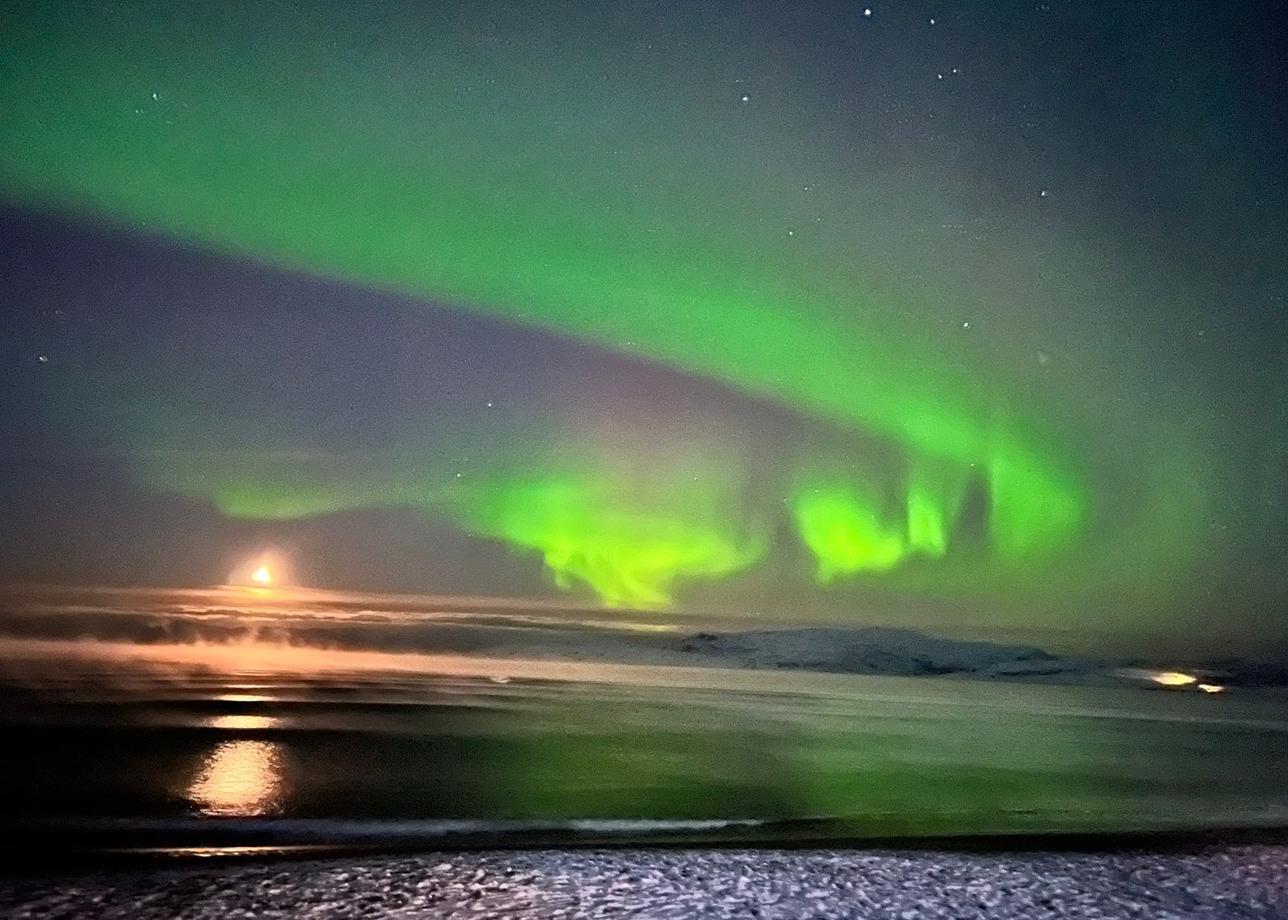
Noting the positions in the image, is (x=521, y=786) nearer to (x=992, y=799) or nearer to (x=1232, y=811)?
(x=992, y=799)

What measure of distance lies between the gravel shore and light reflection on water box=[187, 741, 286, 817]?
0.56m

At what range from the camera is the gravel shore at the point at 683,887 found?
5.11 ft

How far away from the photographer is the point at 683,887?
174 centimetres

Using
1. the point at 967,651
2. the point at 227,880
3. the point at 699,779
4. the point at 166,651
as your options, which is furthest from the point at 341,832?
the point at 967,651

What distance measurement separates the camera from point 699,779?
2758mm

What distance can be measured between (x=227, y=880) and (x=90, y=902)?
223 millimetres

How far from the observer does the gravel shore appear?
1559mm

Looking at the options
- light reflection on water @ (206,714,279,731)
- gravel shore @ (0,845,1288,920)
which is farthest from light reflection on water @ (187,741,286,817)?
gravel shore @ (0,845,1288,920)

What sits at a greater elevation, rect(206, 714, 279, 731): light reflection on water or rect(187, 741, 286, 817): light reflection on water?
rect(206, 714, 279, 731): light reflection on water

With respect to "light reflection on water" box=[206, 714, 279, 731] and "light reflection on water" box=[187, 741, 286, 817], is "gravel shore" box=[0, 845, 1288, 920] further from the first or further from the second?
"light reflection on water" box=[206, 714, 279, 731]

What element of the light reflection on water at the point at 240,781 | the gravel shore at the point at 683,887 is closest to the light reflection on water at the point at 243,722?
the light reflection on water at the point at 240,781

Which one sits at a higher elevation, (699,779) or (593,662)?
(593,662)

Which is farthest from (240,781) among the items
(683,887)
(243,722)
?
(683,887)

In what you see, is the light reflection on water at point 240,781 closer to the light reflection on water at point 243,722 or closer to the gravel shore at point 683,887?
the light reflection on water at point 243,722
